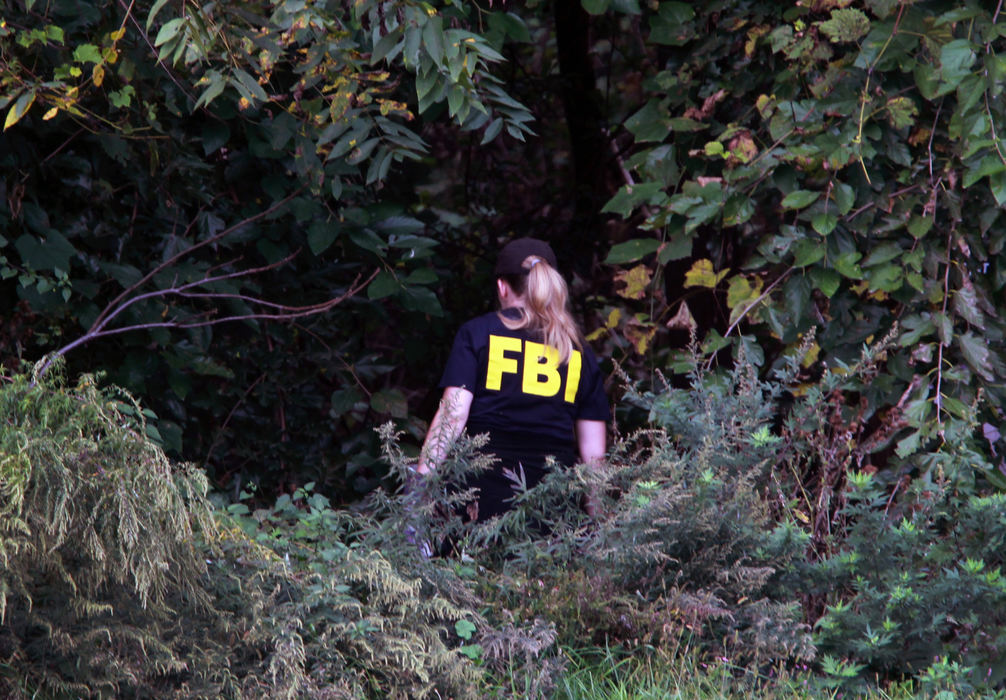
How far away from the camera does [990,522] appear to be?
2811 millimetres

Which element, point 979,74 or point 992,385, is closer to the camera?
point 979,74

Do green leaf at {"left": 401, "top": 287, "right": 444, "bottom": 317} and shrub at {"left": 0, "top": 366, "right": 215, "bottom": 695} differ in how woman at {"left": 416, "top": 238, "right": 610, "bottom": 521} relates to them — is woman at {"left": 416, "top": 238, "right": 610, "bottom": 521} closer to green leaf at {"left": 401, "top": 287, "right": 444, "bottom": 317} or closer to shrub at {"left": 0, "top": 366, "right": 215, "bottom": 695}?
green leaf at {"left": 401, "top": 287, "right": 444, "bottom": 317}

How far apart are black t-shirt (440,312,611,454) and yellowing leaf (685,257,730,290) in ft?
2.19

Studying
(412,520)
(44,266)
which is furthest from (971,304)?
(44,266)

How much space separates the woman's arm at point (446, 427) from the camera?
3.08 meters

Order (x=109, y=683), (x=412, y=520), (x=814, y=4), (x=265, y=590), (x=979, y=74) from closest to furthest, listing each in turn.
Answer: (x=109, y=683), (x=265, y=590), (x=412, y=520), (x=979, y=74), (x=814, y=4)

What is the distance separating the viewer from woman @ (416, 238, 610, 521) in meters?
3.54

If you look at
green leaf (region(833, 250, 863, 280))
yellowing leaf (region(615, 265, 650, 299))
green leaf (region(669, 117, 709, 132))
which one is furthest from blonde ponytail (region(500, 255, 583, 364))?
green leaf (region(833, 250, 863, 280))

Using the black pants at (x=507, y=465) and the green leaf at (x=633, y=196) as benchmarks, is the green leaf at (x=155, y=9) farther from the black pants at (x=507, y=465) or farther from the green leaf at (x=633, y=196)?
the green leaf at (x=633, y=196)

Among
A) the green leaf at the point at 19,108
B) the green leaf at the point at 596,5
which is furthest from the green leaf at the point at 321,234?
the green leaf at the point at 596,5

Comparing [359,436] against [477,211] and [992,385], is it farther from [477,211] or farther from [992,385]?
[992,385]

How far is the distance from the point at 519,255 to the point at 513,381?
0.47 m

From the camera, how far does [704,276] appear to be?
13.4 feet

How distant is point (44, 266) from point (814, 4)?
9.43ft
